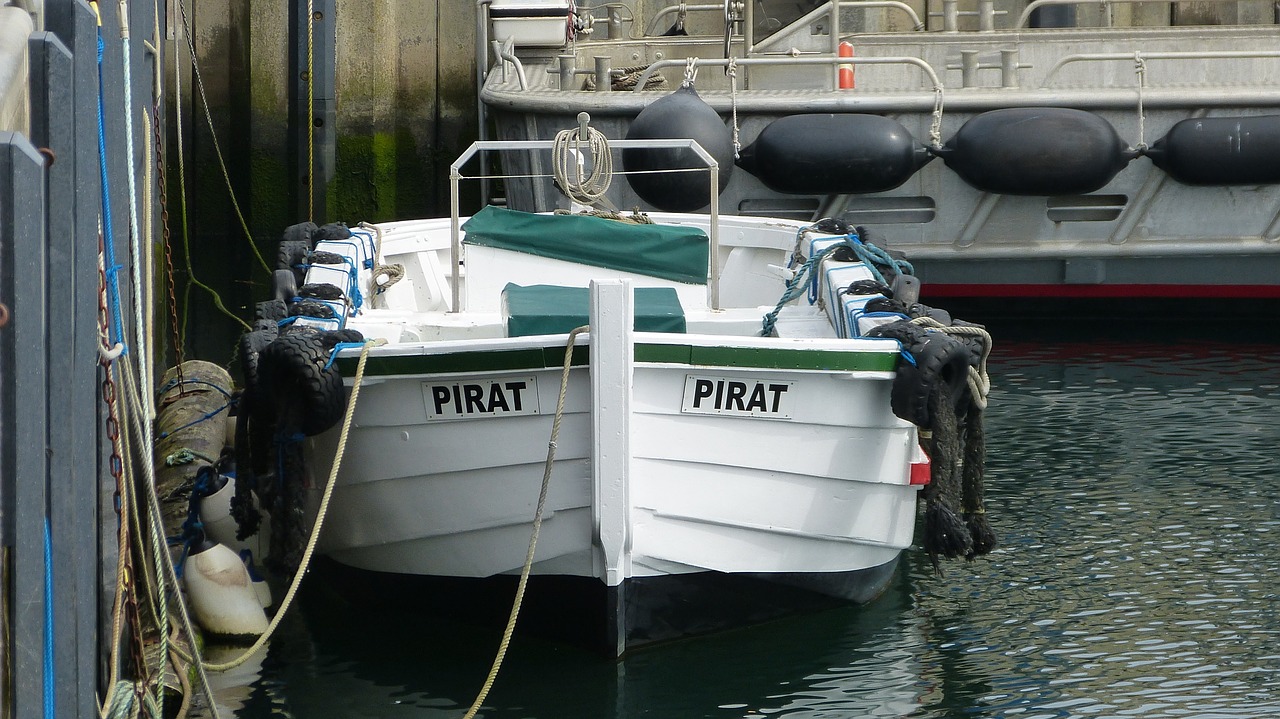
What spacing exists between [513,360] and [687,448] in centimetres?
62

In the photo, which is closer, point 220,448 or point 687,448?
point 687,448

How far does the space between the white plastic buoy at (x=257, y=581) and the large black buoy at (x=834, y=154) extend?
16.7ft

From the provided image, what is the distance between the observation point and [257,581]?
5371mm

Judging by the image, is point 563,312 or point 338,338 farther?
point 563,312

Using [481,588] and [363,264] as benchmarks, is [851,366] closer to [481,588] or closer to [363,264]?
[481,588]

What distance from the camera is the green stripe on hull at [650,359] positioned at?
456 centimetres

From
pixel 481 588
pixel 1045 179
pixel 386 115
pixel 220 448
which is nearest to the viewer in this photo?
pixel 481 588

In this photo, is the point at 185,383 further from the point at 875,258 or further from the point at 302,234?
the point at 875,258

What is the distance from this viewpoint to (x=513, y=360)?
15.0ft

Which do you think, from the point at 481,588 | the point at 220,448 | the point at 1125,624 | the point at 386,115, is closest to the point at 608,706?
the point at 481,588

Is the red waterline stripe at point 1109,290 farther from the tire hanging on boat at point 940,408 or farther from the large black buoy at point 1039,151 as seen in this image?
the tire hanging on boat at point 940,408

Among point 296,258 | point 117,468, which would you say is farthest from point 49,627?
point 296,258

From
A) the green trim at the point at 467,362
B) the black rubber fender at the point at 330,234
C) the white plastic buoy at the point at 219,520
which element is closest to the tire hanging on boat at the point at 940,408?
the green trim at the point at 467,362

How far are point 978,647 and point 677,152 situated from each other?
4.74 metres
